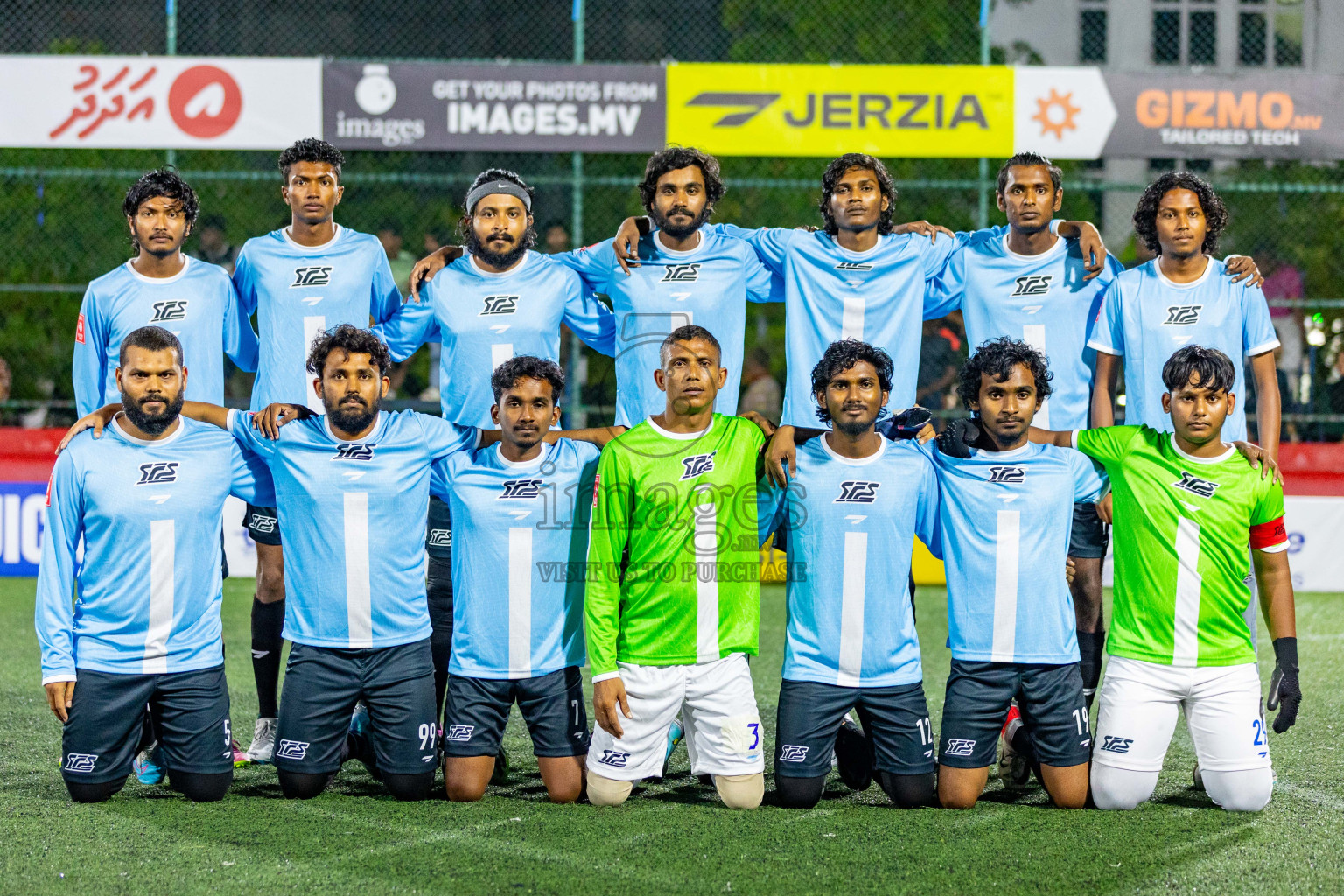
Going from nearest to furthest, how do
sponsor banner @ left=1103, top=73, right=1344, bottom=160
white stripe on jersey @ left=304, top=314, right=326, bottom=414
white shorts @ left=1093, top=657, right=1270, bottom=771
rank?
white shorts @ left=1093, top=657, right=1270, bottom=771 < white stripe on jersey @ left=304, top=314, right=326, bottom=414 < sponsor banner @ left=1103, top=73, right=1344, bottom=160

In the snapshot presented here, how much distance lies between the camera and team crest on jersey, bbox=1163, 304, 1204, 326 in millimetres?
5312

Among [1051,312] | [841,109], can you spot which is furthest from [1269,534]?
[841,109]

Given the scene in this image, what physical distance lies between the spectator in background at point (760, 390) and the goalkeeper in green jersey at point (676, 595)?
602 cm

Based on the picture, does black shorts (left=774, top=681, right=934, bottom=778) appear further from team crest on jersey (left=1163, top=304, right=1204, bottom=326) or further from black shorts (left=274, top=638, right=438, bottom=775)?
team crest on jersey (left=1163, top=304, right=1204, bottom=326)

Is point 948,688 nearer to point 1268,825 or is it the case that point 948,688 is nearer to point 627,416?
point 1268,825

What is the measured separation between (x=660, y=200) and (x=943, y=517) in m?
1.72

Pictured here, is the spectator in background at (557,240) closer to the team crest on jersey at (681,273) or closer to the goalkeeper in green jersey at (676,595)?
the team crest on jersey at (681,273)

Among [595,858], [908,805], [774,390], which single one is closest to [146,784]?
[595,858]

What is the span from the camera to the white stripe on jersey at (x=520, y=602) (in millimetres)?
4871

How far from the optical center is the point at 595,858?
4.16 m

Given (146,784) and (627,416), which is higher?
(627,416)

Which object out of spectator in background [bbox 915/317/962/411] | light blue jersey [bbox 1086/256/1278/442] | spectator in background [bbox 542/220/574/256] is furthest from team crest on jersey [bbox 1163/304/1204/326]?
spectator in background [bbox 542/220/574/256]

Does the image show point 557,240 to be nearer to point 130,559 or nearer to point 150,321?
point 150,321

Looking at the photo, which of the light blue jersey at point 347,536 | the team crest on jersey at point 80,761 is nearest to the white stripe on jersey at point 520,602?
the light blue jersey at point 347,536
